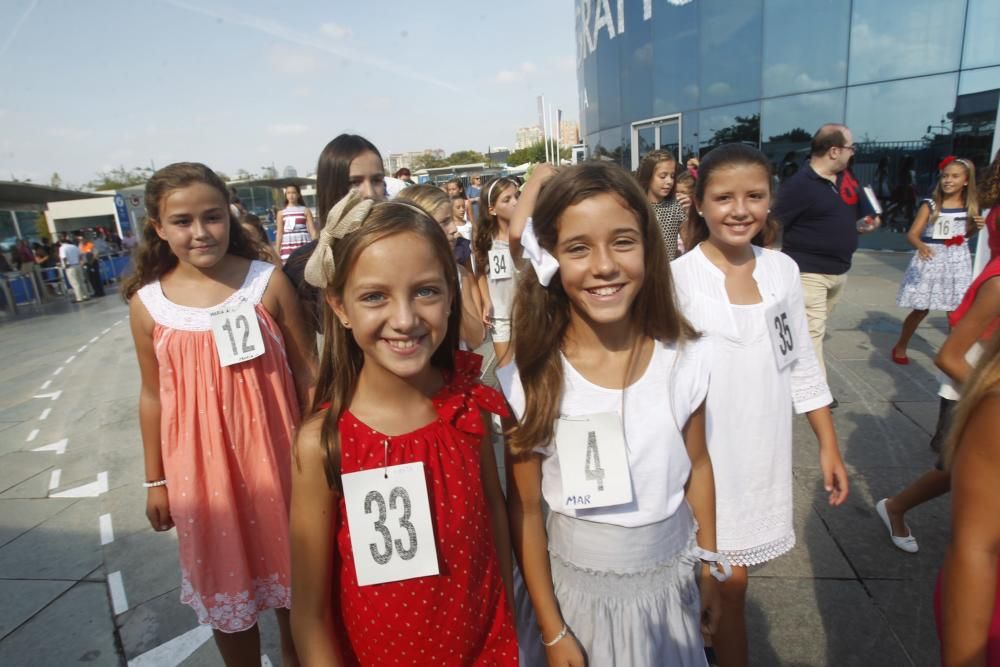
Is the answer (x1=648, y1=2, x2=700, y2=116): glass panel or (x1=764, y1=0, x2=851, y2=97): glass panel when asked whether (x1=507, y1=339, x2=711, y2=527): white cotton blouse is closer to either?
(x1=764, y1=0, x2=851, y2=97): glass panel

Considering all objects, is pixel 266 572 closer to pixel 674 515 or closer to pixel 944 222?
pixel 674 515

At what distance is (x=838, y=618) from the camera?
7.72 ft

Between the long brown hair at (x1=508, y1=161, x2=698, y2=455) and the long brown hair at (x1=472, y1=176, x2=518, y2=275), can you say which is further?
the long brown hair at (x1=472, y1=176, x2=518, y2=275)

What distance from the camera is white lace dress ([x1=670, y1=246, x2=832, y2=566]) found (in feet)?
6.02

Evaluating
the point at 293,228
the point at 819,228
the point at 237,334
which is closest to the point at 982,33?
the point at 819,228

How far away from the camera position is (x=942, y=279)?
16.7ft

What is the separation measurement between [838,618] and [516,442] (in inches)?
73.7

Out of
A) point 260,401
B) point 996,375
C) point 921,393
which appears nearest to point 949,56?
point 921,393

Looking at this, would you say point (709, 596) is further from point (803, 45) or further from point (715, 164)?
point (803, 45)

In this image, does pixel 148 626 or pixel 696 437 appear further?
pixel 148 626

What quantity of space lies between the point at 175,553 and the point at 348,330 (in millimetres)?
2549

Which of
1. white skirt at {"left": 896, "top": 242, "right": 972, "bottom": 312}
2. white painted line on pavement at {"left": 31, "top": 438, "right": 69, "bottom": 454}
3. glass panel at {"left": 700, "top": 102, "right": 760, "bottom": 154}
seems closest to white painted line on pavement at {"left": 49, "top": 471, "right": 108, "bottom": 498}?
white painted line on pavement at {"left": 31, "top": 438, "right": 69, "bottom": 454}

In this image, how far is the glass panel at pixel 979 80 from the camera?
9398mm

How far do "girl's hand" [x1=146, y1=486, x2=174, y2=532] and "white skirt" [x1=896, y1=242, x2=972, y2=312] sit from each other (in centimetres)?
598
